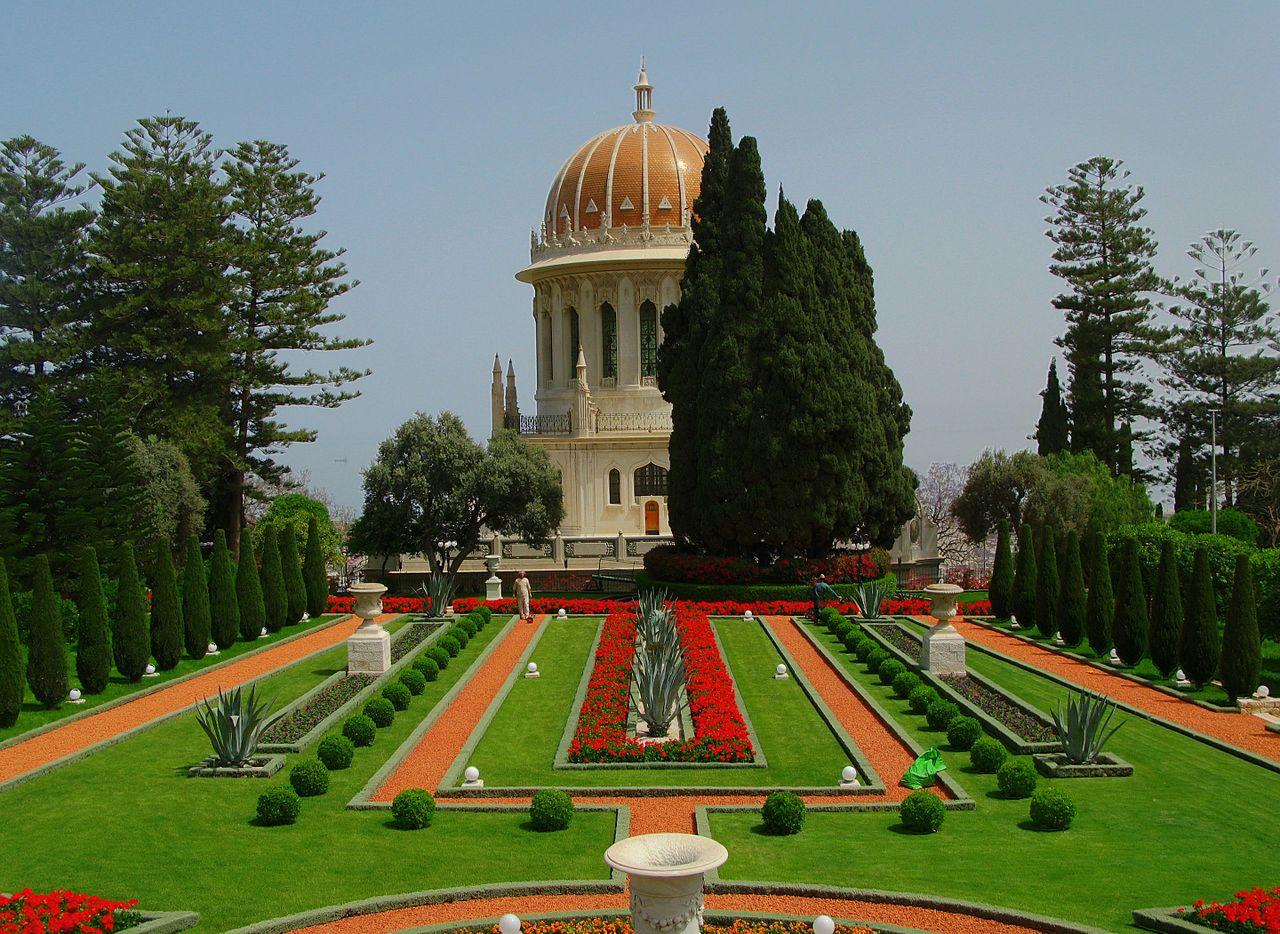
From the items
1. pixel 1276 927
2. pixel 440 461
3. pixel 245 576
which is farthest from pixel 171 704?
pixel 440 461

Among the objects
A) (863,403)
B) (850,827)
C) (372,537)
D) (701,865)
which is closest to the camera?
(701,865)

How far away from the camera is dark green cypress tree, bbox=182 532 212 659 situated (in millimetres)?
25484

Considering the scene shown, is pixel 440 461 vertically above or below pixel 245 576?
above

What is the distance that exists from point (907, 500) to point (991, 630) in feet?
18.2

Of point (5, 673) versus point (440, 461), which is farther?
point (440, 461)

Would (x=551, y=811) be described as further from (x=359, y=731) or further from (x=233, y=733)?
(x=233, y=733)

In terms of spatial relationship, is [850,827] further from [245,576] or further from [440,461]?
[440,461]

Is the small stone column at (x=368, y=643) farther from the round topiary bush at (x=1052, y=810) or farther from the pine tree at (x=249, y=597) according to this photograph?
the round topiary bush at (x=1052, y=810)

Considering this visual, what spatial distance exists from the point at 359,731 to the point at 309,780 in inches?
93.6

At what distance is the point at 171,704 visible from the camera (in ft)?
69.3

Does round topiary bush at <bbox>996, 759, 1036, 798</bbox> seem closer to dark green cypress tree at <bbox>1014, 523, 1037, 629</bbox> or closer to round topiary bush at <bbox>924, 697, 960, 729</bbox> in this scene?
round topiary bush at <bbox>924, 697, 960, 729</bbox>

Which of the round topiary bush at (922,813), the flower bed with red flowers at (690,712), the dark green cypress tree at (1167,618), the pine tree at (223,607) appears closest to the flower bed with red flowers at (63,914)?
the flower bed with red flowers at (690,712)

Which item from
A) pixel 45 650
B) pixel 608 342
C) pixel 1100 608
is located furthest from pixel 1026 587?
pixel 608 342

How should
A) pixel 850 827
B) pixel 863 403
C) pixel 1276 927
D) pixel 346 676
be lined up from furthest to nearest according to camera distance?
pixel 863 403, pixel 346 676, pixel 850 827, pixel 1276 927
